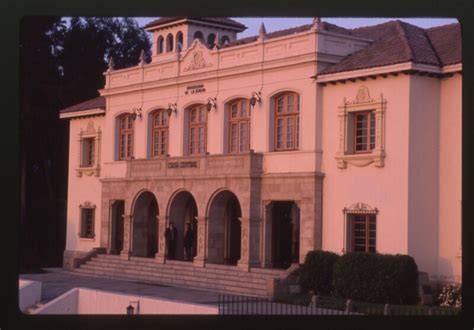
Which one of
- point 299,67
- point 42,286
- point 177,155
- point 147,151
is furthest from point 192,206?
point 42,286

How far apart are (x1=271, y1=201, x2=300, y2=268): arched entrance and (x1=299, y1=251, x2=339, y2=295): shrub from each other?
1.29 m

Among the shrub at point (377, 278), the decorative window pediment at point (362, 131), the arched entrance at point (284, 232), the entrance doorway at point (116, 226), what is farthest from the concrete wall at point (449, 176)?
the entrance doorway at point (116, 226)

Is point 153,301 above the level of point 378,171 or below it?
below

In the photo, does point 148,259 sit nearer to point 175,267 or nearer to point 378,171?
point 175,267

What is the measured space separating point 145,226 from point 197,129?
62.9 inches

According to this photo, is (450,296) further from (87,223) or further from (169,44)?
(169,44)

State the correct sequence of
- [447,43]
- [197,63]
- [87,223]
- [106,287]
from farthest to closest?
1. [197,63]
2. [87,223]
3. [447,43]
4. [106,287]

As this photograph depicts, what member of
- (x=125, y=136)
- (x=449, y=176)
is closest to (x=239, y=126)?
(x=125, y=136)

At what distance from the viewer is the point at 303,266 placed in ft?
39.4

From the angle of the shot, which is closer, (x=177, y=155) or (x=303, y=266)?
(x=303, y=266)

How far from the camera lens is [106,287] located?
9.89 meters

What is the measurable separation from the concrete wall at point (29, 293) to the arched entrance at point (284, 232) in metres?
5.43

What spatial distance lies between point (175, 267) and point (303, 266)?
1958 mm

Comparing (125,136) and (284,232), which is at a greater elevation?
(125,136)
